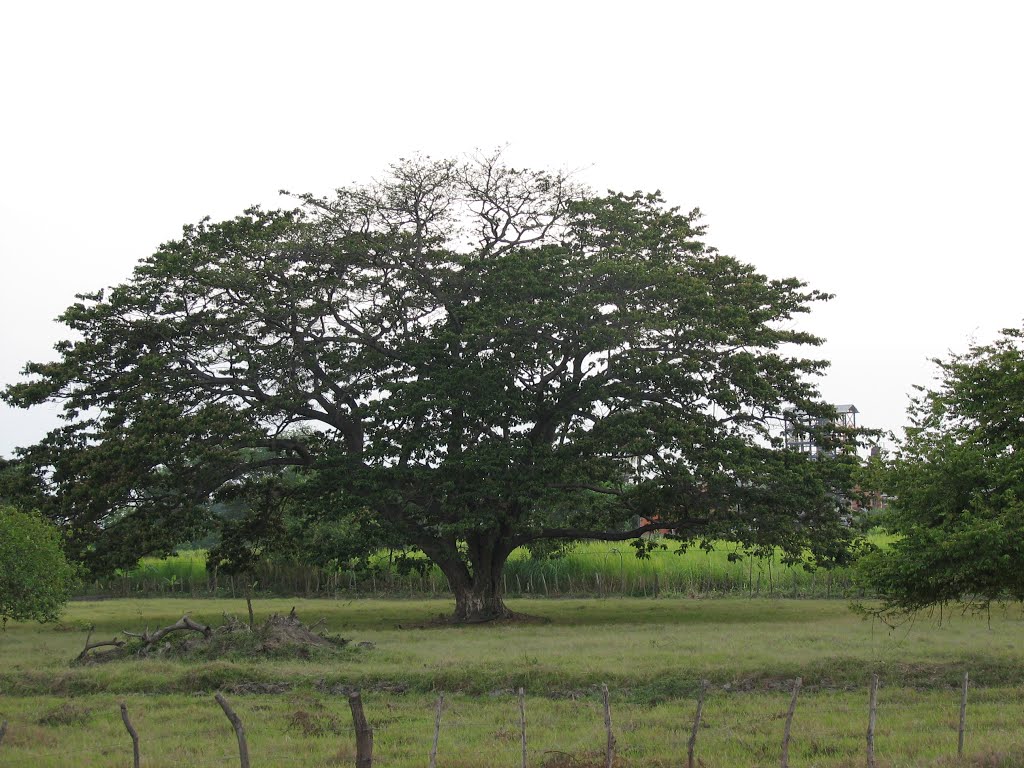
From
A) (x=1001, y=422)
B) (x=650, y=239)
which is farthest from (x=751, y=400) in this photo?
(x=1001, y=422)

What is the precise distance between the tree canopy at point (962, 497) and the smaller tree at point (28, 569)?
1598cm

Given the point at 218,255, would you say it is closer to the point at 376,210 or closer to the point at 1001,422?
the point at 376,210

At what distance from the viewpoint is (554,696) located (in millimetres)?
17859

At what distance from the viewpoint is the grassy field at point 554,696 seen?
13492 millimetres

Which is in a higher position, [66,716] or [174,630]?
[174,630]

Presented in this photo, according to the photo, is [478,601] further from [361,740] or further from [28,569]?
[361,740]

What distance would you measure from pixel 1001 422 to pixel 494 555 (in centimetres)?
1740

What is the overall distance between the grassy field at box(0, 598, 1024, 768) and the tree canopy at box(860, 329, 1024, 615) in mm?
1804

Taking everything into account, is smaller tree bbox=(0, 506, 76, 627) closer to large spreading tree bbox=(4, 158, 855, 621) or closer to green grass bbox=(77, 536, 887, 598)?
large spreading tree bbox=(4, 158, 855, 621)

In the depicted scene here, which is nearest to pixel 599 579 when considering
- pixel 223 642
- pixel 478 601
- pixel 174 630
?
pixel 478 601

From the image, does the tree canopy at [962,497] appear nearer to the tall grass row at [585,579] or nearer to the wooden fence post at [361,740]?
the wooden fence post at [361,740]

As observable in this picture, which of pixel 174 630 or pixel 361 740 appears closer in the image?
pixel 361 740

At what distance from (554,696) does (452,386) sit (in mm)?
12277

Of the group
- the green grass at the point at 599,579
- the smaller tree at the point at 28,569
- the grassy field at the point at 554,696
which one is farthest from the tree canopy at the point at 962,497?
the green grass at the point at 599,579
